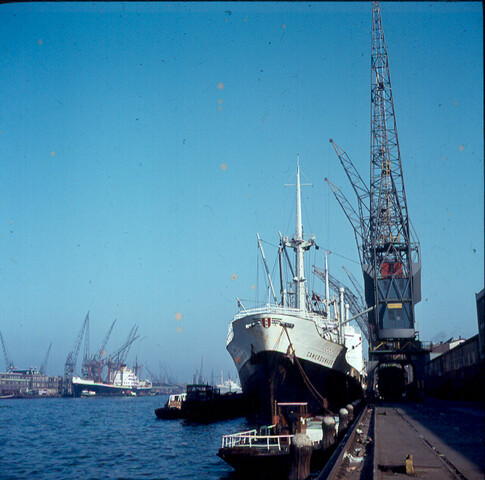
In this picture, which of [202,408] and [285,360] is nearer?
[285,360]

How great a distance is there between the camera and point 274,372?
1502 inches

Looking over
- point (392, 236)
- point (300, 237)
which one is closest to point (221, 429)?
point (300, 237)

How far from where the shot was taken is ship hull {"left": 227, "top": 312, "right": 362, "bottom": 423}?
38156 mm

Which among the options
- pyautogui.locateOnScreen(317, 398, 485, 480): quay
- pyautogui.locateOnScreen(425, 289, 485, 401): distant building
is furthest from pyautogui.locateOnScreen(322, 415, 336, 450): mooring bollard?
pyautogui.locateOnScreen(425, 289, 485, 401): distant building

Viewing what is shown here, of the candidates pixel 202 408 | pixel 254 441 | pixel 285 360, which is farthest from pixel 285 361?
pixel 202 408

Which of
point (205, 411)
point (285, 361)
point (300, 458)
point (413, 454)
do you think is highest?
point (285, 361)

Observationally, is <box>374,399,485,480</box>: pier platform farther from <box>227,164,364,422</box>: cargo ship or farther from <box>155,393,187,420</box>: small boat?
<box>155,393,187,420</box>: small boat

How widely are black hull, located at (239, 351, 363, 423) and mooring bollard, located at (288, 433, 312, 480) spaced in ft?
61.1

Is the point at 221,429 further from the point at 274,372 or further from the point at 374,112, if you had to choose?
the point at 374,112

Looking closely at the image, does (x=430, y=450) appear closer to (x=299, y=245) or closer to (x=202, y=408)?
(x=299, y=245)

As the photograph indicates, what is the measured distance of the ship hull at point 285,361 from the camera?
3816cm

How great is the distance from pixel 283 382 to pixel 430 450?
22198 millimetres

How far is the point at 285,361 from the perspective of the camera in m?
38.5

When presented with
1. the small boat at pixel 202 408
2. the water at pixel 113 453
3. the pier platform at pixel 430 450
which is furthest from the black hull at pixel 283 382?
the small boat at pixel 202 408
